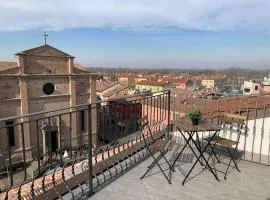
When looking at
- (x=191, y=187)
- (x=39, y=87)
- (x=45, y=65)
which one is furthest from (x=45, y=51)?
(x=191, y=187)

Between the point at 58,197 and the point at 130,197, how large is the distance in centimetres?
Result: 84

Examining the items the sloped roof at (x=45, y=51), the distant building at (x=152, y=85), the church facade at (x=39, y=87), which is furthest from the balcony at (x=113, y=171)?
the distant building at (x=152, y=85)

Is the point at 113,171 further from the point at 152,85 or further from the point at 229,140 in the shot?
the point at 152,85

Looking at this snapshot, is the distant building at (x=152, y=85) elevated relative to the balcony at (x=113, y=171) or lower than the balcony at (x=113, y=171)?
lower

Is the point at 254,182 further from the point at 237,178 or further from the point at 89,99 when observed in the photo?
the point at 89,99

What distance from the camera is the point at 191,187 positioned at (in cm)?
347

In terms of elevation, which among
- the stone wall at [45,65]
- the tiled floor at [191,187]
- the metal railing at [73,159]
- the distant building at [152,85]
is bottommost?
the distant building at [152,85]

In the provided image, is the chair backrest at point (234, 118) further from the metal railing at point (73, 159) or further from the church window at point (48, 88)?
the church window at point (48, 88)

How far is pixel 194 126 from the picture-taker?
12.5 feet

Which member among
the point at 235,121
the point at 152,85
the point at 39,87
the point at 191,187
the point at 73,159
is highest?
the point at 235,121

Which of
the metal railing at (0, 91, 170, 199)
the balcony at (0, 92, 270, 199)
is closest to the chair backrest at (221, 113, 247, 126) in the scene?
the balcony at (0, 92, 270, 199)

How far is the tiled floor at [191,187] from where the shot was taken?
3.20m

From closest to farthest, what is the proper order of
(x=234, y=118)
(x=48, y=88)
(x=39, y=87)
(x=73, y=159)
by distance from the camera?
(x=73, y=159) → (x=234, y=118) → (x=39, y=87) → (x=48, y=88)

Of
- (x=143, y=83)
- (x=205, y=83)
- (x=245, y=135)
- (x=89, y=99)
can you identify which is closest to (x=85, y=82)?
(x=89, y=99)
